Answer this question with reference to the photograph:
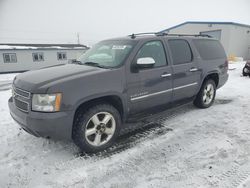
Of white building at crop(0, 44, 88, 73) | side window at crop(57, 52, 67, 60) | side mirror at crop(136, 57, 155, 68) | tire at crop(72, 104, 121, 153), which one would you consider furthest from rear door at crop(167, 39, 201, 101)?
side window at crop(57, 52, 67, 60)

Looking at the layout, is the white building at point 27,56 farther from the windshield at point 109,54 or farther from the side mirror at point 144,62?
the side mirror at point 144,62

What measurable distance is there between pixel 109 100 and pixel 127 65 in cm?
68

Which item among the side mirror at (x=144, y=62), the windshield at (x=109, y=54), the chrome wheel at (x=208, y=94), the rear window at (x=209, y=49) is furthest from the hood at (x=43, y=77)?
the chrome wheel at (x=208, y=94)

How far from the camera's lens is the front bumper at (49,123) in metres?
2.88

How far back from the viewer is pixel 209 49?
550 cm

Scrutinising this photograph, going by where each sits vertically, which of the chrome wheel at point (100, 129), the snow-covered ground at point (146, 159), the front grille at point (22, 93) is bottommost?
the snow-covered ground at point (146, 159)

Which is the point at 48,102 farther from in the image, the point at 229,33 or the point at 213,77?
the point at 229,33

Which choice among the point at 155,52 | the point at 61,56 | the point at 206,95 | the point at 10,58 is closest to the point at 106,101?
the point at 155,52

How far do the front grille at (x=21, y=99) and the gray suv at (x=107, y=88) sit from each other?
14mm

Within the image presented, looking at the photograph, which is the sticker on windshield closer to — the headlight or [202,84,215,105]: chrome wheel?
the headlight

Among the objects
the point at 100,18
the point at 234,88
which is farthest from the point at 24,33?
the point at 234,88

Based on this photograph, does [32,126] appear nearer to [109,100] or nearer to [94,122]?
[94,122]

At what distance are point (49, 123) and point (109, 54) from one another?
183 cm

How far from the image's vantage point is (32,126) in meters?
2.94
